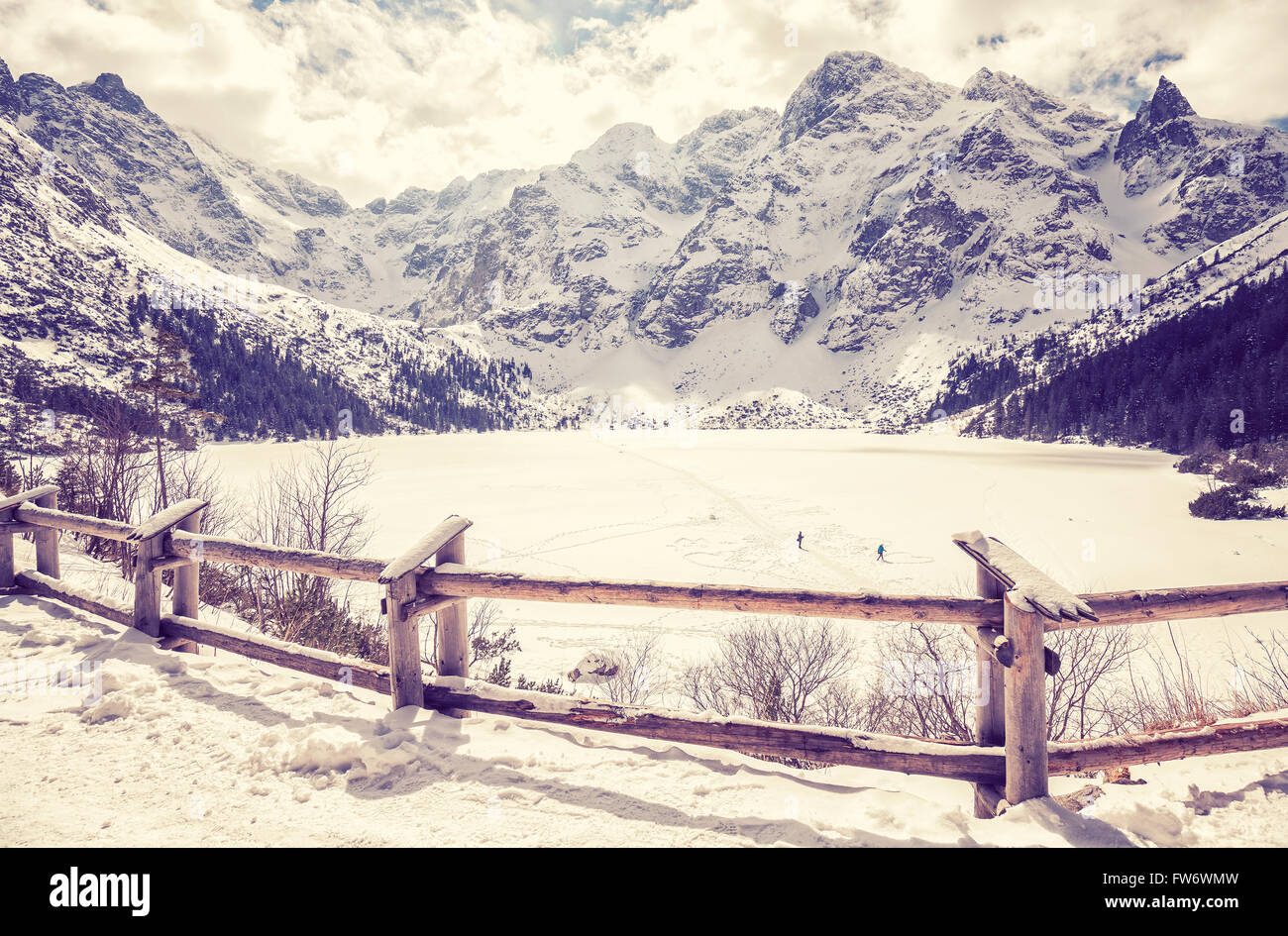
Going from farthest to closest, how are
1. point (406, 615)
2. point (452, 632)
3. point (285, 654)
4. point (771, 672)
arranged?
point (771, 672) < point (285, 654) < point (452, 632) < point (406, 615)

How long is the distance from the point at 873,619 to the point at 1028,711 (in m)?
1.00

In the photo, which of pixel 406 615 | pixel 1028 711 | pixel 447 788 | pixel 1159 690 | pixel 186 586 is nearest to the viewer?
pixel 1028 711

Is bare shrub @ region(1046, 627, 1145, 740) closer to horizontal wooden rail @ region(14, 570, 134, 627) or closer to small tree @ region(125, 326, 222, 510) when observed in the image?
horizontal wooden rail @ region(14, 570, 134, 627)

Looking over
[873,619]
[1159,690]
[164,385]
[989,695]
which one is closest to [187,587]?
[873,619]

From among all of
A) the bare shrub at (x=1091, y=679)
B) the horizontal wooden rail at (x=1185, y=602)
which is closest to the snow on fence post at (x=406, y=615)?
the horizontal wooden rail at (x=1185, y=602)

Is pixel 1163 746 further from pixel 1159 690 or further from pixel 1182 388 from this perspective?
pixel 1182 388

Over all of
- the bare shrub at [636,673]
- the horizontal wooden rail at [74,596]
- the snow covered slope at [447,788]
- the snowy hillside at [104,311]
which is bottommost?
the bare shrub at [636,673]

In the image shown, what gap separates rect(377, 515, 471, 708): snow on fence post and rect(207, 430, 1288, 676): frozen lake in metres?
8.69

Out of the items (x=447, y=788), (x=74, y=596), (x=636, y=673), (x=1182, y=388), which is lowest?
(x=636, y=673)

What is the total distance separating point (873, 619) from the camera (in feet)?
11.5

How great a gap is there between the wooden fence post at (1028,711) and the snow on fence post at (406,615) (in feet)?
12.8

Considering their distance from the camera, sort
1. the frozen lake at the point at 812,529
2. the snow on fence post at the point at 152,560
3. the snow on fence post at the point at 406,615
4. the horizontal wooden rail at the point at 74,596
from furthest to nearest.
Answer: the frozen lake at the point at 812,529, the horizontal wooden rail at the point at 74,596, the snow on fence post at the point at 152,560, the snow on fence post at the point at 406,615

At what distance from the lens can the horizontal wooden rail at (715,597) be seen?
3.72m

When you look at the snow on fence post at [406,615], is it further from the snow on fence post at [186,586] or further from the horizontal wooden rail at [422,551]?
the snow on fence post at [186,586]
